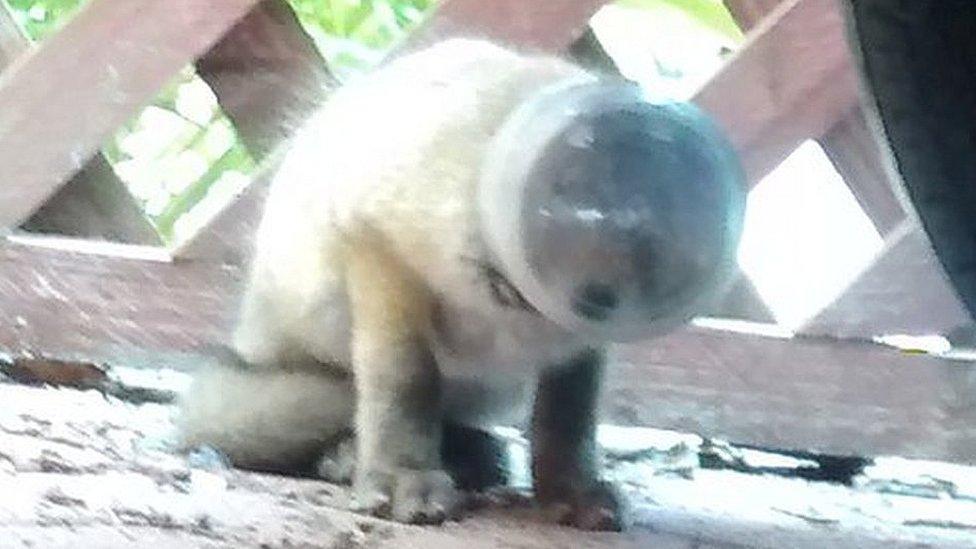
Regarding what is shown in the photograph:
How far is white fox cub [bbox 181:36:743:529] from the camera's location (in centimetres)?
146

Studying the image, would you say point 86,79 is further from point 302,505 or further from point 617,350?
point 302,505

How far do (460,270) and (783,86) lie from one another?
0.55 meters

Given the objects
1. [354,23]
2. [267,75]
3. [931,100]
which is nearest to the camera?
[931,100]

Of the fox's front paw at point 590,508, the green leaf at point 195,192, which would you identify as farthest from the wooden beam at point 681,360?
the fox's front paw at point 590,508

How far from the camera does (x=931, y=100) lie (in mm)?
1256

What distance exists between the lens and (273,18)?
7.00ft

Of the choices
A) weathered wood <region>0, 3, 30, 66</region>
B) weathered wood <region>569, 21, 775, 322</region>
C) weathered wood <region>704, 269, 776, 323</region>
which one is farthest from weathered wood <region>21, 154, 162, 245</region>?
weathered wood <region>704, 269, 776, 323</region>

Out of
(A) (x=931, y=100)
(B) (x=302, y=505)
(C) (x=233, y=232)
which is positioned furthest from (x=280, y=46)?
(A) (x=931, y=100)

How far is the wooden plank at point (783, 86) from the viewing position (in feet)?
6.68

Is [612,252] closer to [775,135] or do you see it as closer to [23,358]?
[775,135]

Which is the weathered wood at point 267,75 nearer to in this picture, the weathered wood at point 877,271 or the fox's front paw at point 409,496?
the weathered wood at point 877,271

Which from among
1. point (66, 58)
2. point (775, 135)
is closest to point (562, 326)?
point (775, 135)

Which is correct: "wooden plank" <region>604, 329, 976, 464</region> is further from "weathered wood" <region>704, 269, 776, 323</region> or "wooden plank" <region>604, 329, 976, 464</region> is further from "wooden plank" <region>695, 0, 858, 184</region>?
"wooden plank" <region>695, 0, 858, 184</region>

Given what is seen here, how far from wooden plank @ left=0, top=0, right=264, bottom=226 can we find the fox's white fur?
0.76 feet
